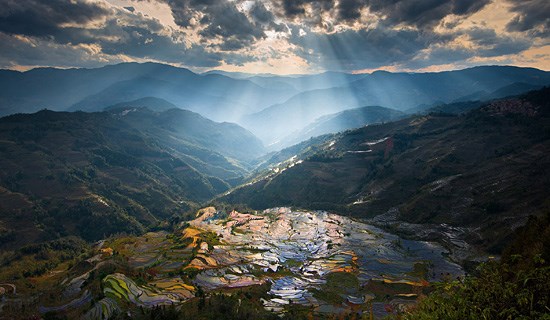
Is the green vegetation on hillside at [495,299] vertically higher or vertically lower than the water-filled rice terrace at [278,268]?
higher

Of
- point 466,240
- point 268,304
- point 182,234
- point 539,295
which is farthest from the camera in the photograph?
point 182,234

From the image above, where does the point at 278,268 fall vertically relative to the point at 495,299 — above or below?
below

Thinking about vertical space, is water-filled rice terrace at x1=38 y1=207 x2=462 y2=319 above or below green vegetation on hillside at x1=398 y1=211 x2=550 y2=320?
below

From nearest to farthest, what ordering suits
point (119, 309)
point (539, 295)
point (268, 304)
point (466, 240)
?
1. point (539, 295)
2. point (119, 309)
3. point (268, 304)
4. point (466, 240)

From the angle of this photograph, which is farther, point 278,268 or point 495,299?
point 278,268

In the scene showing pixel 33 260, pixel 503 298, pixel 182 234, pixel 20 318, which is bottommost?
pixel 33 260

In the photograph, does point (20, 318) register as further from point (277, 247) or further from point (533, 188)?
point (533, 188)

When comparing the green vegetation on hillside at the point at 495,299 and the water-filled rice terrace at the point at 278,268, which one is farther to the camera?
the water-filled rice terrace at the point at 278,268

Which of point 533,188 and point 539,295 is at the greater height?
point 539,295

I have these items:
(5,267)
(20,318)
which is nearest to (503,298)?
(20,318)

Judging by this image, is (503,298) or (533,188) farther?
(533,188)

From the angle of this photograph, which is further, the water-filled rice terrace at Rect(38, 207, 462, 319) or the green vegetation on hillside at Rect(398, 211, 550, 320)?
the water-filled rice terrace at Rect(38, 207, 462, 319)
